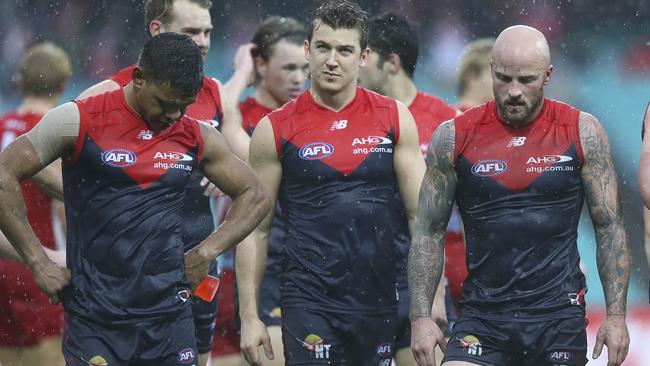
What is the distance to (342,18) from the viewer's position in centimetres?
826

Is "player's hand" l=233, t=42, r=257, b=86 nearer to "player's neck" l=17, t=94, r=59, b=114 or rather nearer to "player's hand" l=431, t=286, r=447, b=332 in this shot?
"player's neck" l=17, t=94, r=59, b=114

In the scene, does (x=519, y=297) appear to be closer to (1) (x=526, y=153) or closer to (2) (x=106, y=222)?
(1) (x=526, y=153)

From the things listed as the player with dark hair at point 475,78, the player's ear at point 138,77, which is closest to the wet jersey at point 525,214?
the player's ear at point 138,77

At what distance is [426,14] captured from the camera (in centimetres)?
1534

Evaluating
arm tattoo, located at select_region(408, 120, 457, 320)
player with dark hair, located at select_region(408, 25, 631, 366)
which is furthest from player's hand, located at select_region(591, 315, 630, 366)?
arm tattoo, located at select_region(408, 120, 457, 320)

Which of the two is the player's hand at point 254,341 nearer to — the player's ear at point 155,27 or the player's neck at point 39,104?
the player's ear at point 155,27

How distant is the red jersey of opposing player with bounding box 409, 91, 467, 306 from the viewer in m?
10.0

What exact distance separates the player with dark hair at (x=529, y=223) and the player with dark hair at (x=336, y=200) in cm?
68

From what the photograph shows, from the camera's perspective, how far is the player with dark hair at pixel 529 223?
730 centimetres

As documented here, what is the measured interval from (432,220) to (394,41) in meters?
3.00

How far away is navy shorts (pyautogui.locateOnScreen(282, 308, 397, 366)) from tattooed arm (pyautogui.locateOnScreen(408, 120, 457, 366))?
0.64 m

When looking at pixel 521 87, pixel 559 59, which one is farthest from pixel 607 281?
pixel 559 59

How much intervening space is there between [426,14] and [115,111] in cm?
859

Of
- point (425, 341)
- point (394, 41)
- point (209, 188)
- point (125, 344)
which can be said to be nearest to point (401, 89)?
point (394, 41)
